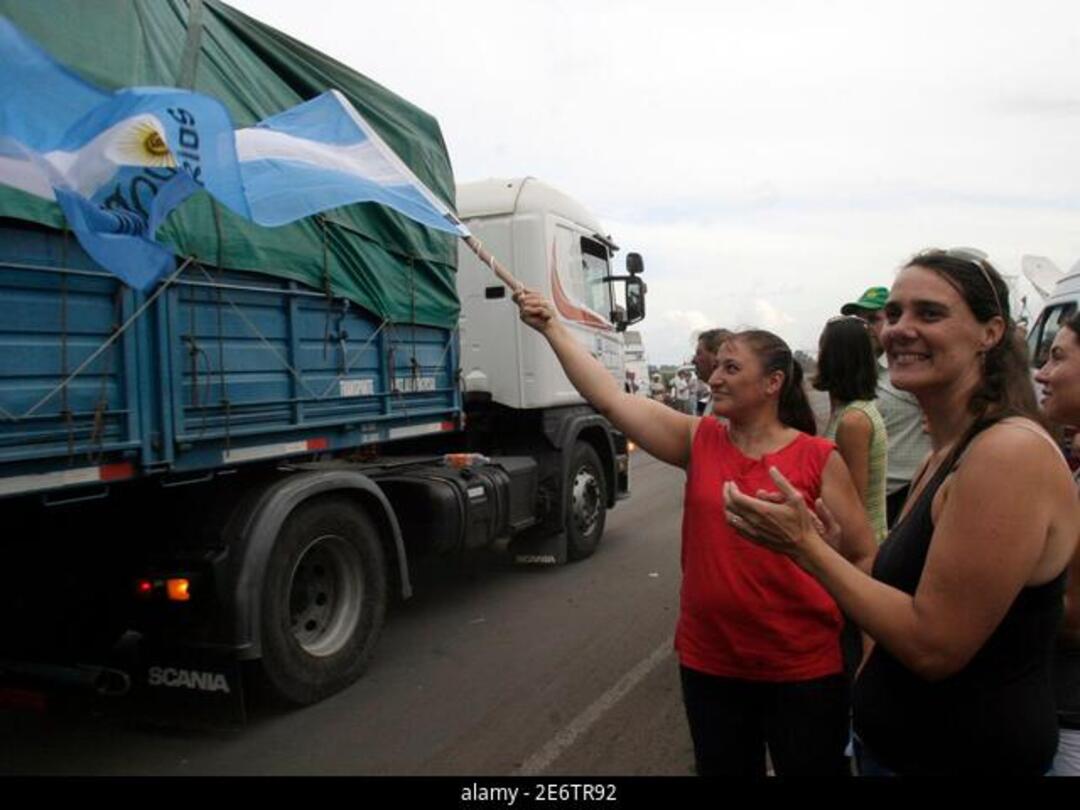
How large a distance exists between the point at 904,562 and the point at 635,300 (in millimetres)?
6869

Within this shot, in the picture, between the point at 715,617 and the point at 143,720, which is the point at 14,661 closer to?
the point at 143,720

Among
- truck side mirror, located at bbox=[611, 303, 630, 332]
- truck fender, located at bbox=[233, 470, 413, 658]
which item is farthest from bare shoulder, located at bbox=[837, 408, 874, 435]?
truck side mirror, located at bbox=[611, 303, 630, 332]

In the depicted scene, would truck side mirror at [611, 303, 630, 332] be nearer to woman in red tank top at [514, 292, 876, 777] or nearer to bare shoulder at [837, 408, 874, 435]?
bare shoulder at [837, 408, 874, 435]

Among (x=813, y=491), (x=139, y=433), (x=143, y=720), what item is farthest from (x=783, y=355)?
(x=143, y=720)

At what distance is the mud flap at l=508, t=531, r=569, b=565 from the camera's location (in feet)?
23.0

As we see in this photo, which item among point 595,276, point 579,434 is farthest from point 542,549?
point 595,276

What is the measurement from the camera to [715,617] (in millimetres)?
2164

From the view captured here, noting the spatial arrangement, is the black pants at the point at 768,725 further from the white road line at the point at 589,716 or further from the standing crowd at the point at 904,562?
the white road line at the point at 589,716

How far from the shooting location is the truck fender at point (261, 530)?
A: 3643mm

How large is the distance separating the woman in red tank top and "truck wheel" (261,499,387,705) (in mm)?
2309

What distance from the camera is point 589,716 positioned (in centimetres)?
400

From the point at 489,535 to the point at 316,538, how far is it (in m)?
1.79

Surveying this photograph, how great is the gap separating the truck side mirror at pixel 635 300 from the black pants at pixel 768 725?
629cm

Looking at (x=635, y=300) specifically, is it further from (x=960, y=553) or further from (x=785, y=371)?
(x=960, y=553)
